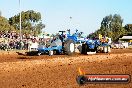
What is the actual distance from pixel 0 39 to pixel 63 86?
32993 mm

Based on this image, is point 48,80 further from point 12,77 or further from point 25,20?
point 25,20

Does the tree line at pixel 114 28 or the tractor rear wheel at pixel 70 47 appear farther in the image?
the tree line at pixel 114 28

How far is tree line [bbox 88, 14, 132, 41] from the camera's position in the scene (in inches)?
5103

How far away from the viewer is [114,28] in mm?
139625

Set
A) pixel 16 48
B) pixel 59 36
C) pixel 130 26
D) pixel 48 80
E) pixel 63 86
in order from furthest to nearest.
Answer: pixel 130 26, pixel 16 48, pixel 59 36, pixel 48 80, pixel 63 86

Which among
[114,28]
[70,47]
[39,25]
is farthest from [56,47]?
[114,28]

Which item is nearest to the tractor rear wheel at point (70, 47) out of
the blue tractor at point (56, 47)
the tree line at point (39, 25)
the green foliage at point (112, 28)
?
the blue tractor at point (56, 47)

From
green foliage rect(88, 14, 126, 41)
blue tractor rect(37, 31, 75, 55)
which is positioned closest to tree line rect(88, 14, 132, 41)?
green foliage rect(88, 14, 126, 41)

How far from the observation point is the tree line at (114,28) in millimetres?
129625

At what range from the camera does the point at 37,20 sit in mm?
98625

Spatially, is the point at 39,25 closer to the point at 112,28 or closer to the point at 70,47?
the point at 112,28

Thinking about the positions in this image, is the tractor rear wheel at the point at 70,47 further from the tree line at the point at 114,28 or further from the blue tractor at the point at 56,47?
the tree line at the point at 114,28

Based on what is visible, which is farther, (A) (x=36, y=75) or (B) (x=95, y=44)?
(B) (x=95, y=44)

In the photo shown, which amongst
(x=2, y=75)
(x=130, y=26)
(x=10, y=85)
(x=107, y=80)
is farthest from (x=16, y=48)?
(x=130, y=26)
